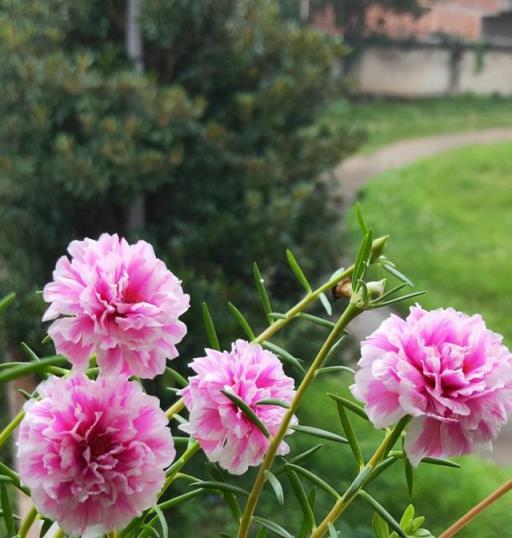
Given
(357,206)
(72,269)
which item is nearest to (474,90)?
(357,206)

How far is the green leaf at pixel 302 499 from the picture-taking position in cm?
40

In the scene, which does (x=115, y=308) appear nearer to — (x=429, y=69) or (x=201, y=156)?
(x=201, y=156)

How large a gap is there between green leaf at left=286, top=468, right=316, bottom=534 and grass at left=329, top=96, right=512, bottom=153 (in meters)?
1.39

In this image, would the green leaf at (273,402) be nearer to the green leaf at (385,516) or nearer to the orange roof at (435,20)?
the green leaf at (385,516)

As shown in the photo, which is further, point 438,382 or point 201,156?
point 201,156

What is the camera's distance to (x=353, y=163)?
6.15ft

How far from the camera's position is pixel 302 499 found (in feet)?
1.30

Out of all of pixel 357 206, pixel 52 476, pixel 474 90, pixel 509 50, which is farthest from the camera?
pixel 474 90

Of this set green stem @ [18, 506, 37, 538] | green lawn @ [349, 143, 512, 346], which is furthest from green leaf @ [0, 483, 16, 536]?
green lawn @ [349, 143, 512, 346]

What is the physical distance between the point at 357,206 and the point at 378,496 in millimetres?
833

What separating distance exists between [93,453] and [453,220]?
5.80 feet

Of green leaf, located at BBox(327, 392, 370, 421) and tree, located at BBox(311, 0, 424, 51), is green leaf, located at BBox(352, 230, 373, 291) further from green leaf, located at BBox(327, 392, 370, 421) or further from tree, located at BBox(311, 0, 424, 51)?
tree, located at BBox(311, 0, 424, 51)

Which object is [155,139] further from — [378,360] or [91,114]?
[378,360]

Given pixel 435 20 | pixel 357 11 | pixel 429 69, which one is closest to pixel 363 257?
pixel 357 11
